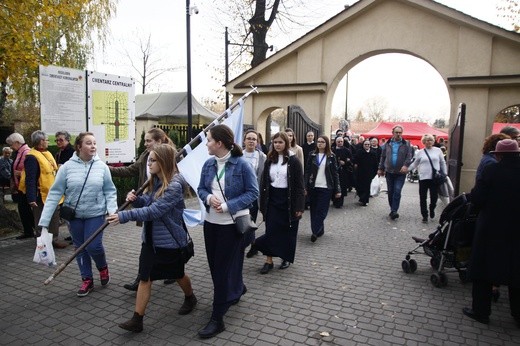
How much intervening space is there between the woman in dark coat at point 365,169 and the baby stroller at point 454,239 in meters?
6.18

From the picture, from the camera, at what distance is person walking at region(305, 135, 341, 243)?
7497 millimetres

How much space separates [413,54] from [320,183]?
6609 millimetres

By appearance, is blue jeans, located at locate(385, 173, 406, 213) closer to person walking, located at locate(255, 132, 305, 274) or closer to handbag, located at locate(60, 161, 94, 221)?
person walking, located at locate(255, 132, 305, 274)

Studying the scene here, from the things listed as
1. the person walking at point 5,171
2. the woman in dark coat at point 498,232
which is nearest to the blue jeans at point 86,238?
the woman in dark coat at point 498,232

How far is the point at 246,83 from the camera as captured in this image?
47.4 ft

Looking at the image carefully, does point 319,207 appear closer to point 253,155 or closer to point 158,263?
point 253,155

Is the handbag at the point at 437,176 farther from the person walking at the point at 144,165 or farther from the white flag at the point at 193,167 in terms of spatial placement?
the person walking at the point at 144,165

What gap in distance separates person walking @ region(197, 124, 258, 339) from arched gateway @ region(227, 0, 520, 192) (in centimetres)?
923

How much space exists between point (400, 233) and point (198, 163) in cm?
508

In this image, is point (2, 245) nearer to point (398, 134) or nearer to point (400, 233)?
point (400, 233)

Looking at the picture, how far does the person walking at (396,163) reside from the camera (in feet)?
30.9

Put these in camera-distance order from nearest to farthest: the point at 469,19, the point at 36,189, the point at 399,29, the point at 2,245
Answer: the point at 36,189, the point at 2,245, the point at 469,19, the point at 399,29

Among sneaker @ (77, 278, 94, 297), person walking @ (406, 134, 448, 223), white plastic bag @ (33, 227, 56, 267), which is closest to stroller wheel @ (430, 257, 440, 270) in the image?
person walking @ (406, 134, 448, 223)

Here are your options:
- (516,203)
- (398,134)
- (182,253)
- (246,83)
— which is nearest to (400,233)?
(398,134)
